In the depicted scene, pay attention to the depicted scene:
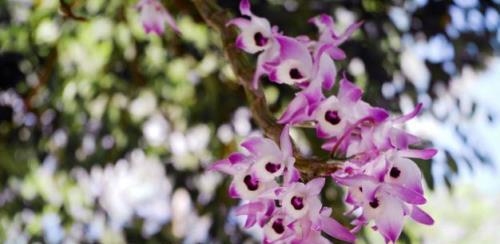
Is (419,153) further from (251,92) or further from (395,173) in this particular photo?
(251,92)

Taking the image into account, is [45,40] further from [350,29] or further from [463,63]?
[350,29]

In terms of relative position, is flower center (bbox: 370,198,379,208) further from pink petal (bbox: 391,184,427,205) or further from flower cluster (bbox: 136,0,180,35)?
flower cluster (bbox: 136,0,180,35)

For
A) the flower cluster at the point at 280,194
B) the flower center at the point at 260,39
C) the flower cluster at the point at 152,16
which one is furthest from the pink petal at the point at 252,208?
the flower cluster at the point at 152,16

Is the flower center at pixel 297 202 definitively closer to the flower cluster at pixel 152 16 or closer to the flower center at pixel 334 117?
the flower center at pixel 334 117

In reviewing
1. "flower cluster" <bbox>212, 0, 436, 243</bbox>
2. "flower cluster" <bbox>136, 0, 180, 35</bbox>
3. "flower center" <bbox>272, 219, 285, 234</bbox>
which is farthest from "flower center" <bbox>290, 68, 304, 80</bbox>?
"flower cluster" <bbox>136, 0, 180, 35</bbox>

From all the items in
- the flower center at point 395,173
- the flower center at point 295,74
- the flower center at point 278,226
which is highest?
the flower center at point 295,74

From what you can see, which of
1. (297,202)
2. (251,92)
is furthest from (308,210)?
(251,92)
